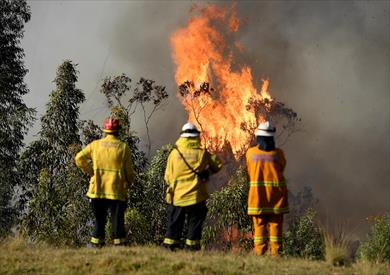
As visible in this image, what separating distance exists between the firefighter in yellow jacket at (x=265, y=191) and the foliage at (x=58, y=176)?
19.9 meters

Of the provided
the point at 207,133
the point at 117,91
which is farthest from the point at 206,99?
the point at 117,91

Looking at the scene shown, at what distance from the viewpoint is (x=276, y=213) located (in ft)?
32.0

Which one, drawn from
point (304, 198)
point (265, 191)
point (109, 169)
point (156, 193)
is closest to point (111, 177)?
point (109, 169)

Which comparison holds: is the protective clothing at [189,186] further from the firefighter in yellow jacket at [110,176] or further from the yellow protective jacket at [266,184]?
the firefighter in yellow jacket at [110,176]

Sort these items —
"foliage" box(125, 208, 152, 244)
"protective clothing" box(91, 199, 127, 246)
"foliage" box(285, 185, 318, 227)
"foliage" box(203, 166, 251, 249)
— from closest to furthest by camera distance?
"protective clothing" box(91, 199, 127, 246)
"foliage" box(125, 208, 152, 244)
"foliage" box(203, 166, 251, 249)
"foliage" box(285, 185, 318, 227)

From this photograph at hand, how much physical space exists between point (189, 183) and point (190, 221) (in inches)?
25.0

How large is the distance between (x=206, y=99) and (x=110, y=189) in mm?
53709

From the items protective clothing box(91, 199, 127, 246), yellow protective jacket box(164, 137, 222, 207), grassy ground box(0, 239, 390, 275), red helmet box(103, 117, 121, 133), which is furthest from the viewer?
red helmet box(103, 117, 121, 133)

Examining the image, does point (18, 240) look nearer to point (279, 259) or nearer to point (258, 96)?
point (279, 259)

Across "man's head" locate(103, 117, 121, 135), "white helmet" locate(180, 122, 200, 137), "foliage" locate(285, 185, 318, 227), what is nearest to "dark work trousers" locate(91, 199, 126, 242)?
"man's head" locate(103, 117, 121, 135)

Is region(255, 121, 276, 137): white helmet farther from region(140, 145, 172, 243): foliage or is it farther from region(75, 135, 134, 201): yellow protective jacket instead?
region(140, 145, 172, 243): foliage

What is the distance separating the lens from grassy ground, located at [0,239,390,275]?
8.15 m

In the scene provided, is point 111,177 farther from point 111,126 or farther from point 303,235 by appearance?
point 303,235

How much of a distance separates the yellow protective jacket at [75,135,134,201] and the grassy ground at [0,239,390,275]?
3.37 ft
